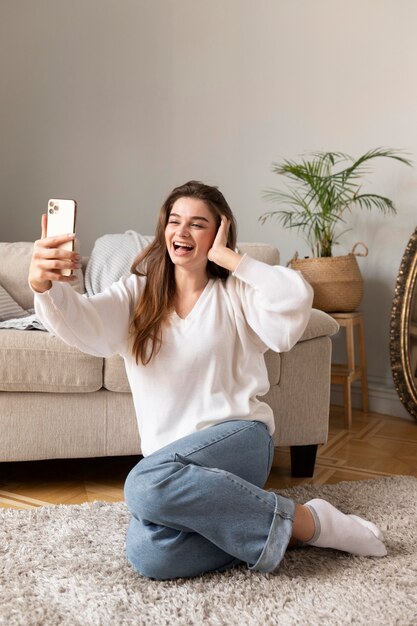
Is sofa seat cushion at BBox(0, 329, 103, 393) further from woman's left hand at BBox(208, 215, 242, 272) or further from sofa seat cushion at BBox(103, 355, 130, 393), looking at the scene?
woman's left hand at BBox(208, 215, 242, 272)

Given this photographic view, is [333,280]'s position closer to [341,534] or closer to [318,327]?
[318,327]

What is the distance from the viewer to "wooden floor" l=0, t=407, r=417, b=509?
2184 mm

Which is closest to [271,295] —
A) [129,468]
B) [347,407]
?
[129,468]

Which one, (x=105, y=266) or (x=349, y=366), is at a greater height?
(x=105, y=266)

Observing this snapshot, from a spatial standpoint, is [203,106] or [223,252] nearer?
[223,252]

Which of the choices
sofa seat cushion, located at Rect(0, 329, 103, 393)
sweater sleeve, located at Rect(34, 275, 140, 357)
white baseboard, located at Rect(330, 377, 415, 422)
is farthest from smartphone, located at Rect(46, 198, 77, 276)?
white baseboard, located at Rect(330, 377, 415, 422)

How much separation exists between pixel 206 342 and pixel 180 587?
539 mm

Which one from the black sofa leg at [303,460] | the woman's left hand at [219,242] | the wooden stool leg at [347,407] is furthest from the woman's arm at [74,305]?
the wooden stool leg at [347,407]

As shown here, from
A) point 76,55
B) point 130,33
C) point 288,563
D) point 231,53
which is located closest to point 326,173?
point 231,53

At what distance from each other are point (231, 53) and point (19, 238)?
1.69 m

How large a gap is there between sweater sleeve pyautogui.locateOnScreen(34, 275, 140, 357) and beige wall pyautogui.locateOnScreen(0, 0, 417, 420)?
1955 mm

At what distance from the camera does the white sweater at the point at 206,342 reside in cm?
162

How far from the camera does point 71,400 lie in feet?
7.14

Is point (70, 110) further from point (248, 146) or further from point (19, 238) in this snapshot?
point (248, 146)
